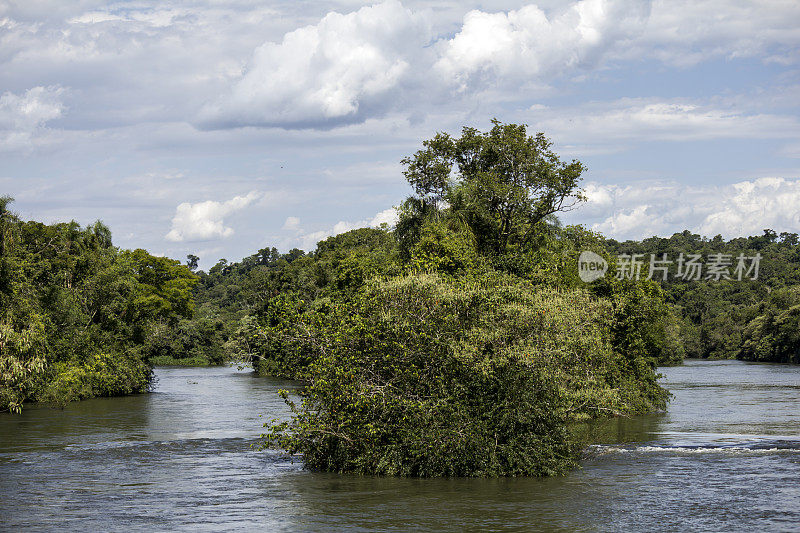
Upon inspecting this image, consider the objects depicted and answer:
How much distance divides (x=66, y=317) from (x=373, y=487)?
35607mm

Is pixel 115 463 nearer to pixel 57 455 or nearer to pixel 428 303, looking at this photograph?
pixel 57 455

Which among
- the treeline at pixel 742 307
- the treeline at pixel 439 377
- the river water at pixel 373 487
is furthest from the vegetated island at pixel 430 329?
the treeline at pixel 742 307

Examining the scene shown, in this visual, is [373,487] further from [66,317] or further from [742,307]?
[742,307]

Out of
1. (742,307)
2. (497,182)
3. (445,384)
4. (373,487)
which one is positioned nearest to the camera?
(373,487)

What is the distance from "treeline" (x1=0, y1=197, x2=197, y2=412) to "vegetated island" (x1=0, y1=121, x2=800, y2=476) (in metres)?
0.13

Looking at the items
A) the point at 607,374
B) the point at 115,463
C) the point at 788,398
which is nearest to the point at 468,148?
the point at 607,374

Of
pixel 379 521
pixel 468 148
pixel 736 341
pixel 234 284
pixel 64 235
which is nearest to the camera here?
pixel 379 521

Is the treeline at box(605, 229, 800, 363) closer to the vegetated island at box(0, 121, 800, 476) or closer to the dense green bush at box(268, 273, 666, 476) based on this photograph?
the vegetated island at box(0, 121, 800, 476)

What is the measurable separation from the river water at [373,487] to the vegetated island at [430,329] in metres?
1.36

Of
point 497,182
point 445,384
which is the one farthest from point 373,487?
point 497,182

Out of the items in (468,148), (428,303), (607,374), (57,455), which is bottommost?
(57,455)

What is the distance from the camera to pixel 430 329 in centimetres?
2352

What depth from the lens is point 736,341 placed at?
12362 cm

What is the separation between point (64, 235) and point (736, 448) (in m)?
43.5
